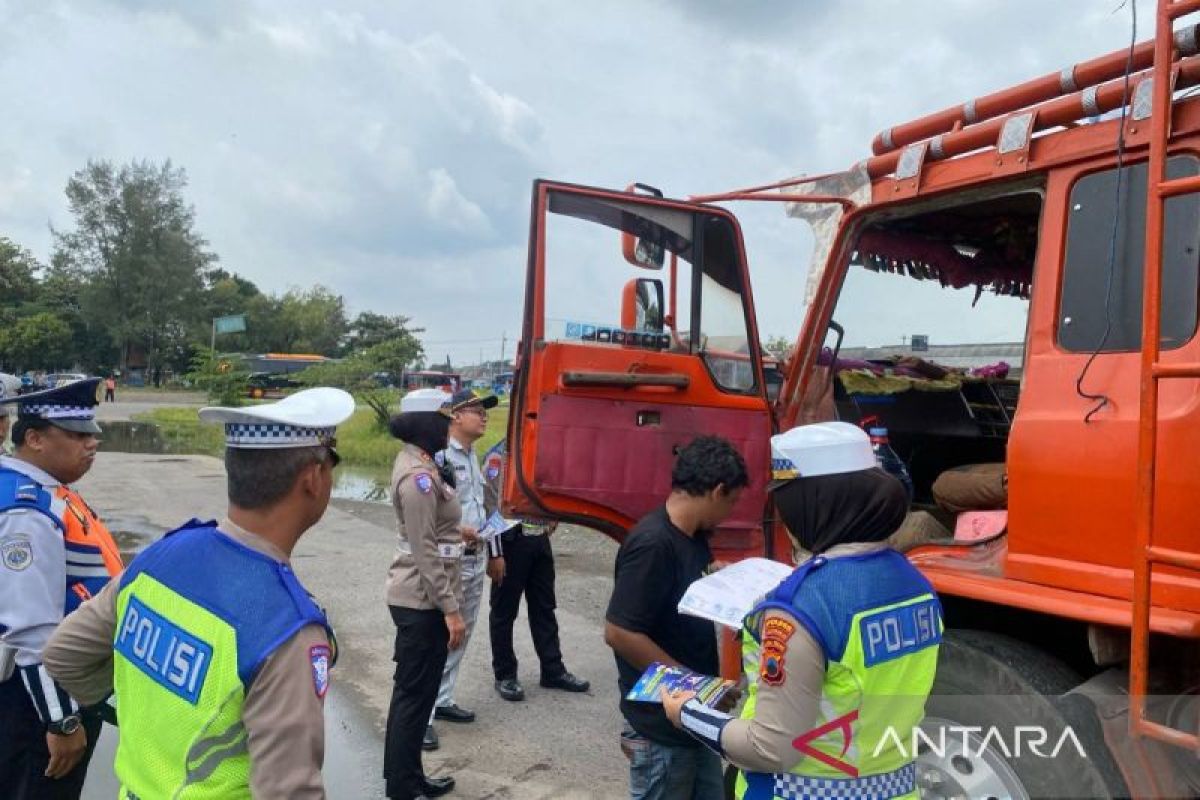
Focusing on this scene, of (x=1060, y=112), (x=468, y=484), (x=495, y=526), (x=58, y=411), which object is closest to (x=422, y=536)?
(x=468, y=484)

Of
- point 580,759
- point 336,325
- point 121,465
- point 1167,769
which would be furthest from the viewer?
point 336,325

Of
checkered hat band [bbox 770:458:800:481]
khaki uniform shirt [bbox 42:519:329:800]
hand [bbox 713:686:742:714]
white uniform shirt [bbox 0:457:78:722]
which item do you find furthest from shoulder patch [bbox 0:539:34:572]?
checkered hat band [bbox 770:458:800:481]

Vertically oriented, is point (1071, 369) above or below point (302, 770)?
above

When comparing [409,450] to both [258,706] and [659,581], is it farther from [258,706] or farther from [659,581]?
[258,706]

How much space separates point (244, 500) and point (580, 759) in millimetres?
2909

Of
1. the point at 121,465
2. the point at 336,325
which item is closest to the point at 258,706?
the point at 121,465

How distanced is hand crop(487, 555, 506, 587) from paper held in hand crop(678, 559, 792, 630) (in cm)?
265

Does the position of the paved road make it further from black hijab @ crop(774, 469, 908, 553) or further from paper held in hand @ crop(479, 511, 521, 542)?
black hijab @ crop(774, 469, 908, 553)

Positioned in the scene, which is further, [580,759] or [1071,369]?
[580,759]

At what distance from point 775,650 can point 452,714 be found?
3.13 m

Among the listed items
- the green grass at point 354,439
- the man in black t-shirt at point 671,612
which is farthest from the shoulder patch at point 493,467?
the green grass at point 354,439

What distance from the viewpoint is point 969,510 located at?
3.24 m

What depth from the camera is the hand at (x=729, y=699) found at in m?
1.97

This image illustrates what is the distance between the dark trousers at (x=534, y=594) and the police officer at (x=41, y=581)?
8.34ft
